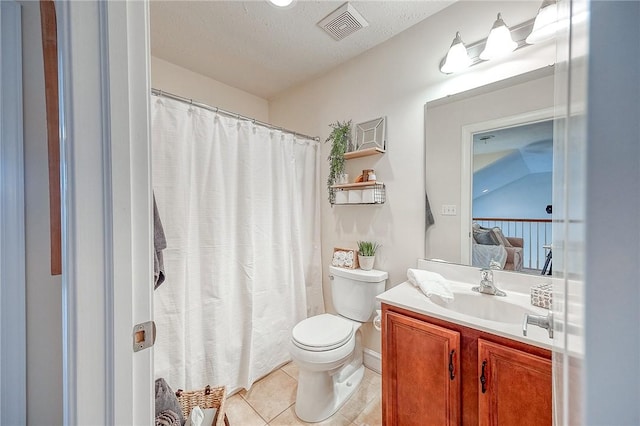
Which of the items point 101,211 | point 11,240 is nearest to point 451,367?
point 101,211

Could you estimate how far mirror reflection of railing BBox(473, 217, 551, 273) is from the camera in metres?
1.20

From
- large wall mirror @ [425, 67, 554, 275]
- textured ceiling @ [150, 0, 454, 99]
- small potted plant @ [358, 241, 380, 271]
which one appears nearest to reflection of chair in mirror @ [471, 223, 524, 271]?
large wall mirror @ [425, 67, 554, 275]

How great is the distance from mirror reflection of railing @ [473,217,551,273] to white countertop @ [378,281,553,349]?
0.17 m

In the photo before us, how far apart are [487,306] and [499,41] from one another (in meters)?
1.34

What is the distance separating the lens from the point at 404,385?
119 centimetres

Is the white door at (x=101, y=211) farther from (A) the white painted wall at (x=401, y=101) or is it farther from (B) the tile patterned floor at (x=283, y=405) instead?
(A) the white painted wall at (x=401, y=101)

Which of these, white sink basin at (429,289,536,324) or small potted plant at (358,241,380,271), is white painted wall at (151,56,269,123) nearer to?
small potted plant at (358,241,380,271)

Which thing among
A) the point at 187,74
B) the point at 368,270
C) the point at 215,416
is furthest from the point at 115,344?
the point at 187,74

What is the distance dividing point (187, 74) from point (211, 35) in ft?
1.78

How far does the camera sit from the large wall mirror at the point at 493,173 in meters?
1.21

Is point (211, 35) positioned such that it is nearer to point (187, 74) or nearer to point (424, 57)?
point (187, 74)

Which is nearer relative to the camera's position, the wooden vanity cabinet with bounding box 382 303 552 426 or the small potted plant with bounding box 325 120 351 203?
the wooden vanity cabinet with bounding box 382 303 552 426

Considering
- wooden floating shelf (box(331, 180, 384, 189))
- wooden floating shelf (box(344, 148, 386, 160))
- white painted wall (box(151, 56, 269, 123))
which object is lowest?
wooden floating shelf (box(331, 180, 384, 189))

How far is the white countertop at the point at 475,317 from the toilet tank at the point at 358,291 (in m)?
0.28
